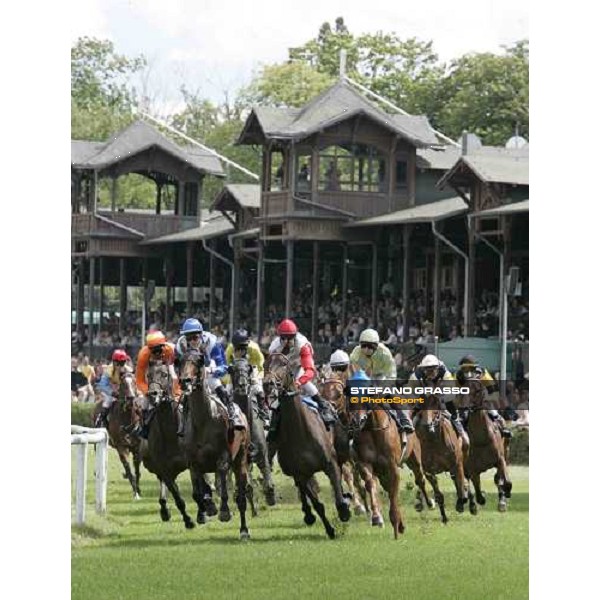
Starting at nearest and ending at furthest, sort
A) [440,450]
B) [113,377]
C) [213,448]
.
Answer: [213,448], [440,450], [113,377]

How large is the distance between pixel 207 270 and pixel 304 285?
904 millimetres

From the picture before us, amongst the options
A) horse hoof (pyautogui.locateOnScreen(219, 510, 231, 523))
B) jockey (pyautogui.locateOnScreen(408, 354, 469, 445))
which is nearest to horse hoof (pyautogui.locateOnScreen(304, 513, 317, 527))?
horse hoof (pyautogui.locateOnScreen(219, 510, 231, 523))

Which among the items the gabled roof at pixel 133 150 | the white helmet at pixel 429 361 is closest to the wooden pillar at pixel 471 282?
the white helmet at pixel 429 361

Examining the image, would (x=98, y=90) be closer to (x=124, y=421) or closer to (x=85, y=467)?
(x=85, y=467)

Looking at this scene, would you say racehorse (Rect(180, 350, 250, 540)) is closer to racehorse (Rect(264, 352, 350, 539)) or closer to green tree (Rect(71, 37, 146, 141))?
racehorse (Rect(264, 352, 350, 539))

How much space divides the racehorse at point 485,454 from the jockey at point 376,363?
1350 mm

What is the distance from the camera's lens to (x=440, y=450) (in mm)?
19250

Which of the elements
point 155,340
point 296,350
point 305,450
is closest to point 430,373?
point 305,450

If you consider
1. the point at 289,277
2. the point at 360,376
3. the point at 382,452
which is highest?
the point at 289,277

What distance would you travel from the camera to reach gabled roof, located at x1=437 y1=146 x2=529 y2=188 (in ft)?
64.1

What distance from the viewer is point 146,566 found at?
1673 cm

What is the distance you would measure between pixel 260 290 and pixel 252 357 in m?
1.29

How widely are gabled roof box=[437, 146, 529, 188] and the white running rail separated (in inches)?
165
